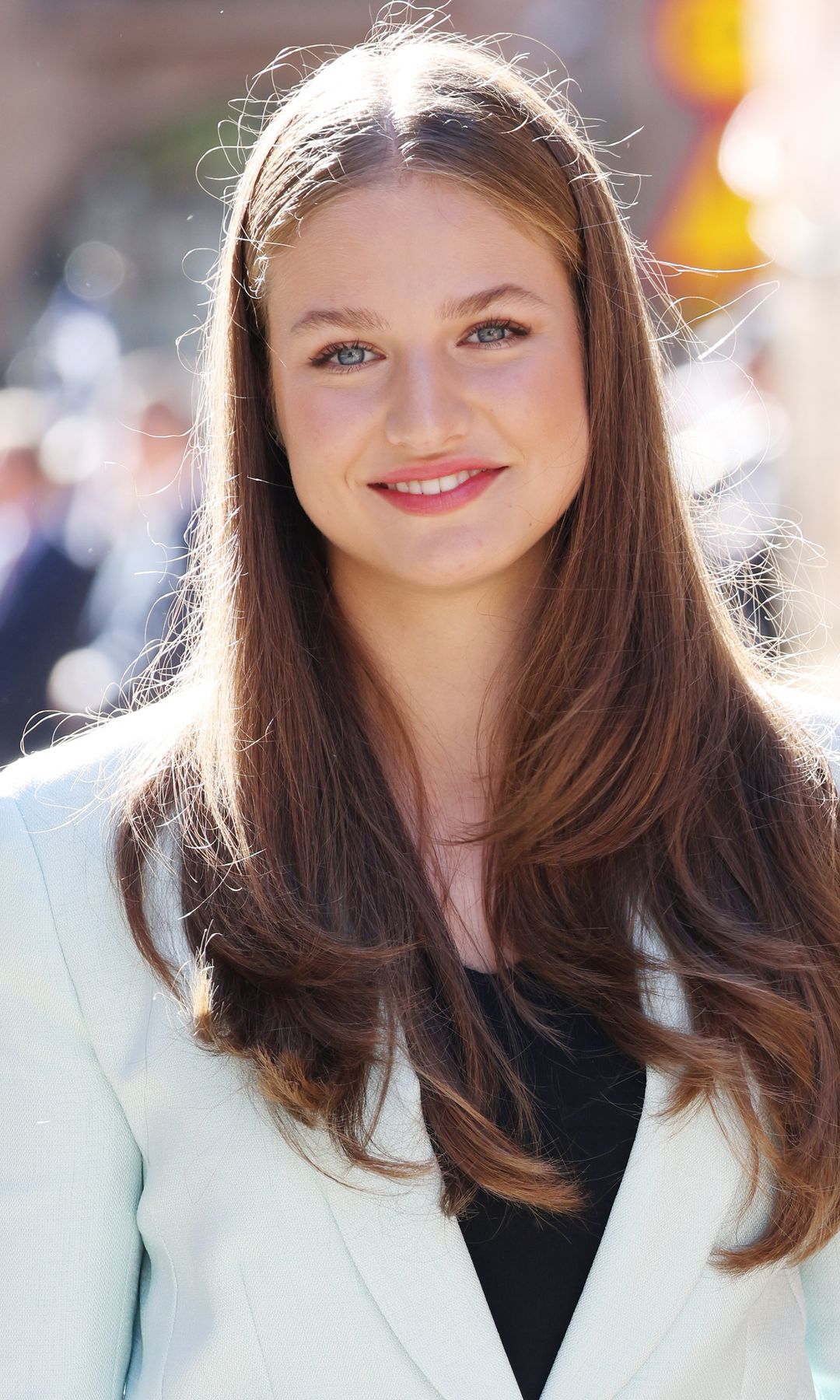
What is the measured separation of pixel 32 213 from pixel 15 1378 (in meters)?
2.03

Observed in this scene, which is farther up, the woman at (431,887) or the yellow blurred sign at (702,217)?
the yellow blurred sign at (702,217)

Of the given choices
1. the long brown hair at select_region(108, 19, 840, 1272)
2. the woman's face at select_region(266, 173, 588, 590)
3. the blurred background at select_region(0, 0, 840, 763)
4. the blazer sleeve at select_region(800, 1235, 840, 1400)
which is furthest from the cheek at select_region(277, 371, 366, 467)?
the blurred background at select_region(0, 0, 840, 763)

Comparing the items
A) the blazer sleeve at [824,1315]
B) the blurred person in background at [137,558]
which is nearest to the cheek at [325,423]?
the blazer sleeve at [824,1315]

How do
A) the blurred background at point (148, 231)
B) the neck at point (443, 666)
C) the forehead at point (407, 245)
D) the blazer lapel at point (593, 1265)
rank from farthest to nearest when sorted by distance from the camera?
the blurred background at point (148, 231), the neck at point (443, 666), the forehead at point (407, 245), the blazer lapel at point (593, 1265)

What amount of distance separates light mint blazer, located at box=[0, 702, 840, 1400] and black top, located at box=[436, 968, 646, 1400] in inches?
1.0

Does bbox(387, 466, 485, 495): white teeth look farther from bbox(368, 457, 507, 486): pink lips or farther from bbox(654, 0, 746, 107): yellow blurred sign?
bbox(654, 0, 746, 107): yellow blurred sign

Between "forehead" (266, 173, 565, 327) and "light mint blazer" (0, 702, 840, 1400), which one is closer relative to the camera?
"light mint blazer" (0, 702, 840, 1400)

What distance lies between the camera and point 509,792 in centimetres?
170

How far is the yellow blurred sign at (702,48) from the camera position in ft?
10.7

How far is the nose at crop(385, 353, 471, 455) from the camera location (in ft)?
4.95

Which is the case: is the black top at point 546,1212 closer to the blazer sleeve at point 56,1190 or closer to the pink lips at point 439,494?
the blazer sleeve at point 56,1190

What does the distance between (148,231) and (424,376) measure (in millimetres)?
1607

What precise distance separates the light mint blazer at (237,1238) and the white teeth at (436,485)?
1.63 feet

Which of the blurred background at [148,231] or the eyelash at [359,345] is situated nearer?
the eyelash at [359,345]
